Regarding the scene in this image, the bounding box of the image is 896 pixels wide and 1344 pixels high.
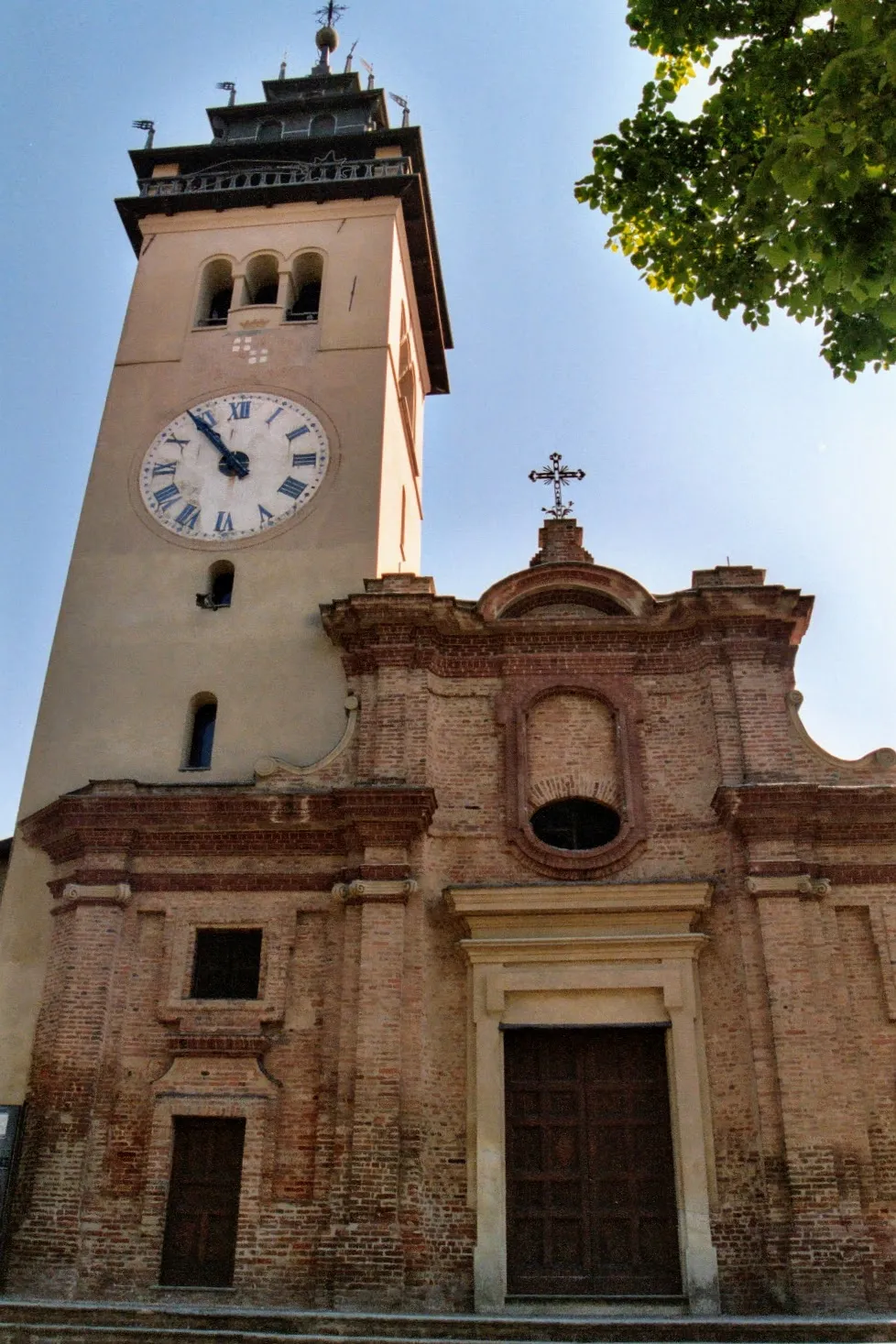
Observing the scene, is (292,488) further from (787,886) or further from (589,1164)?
(589,1164)

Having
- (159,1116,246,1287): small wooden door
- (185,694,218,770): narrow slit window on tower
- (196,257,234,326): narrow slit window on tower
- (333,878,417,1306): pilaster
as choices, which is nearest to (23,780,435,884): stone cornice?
(333,878,417,1306): pilaster

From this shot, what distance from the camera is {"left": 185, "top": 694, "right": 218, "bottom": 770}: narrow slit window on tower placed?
16.2m

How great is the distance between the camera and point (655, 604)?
1603 centimetres

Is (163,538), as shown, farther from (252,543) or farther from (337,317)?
(337,317)

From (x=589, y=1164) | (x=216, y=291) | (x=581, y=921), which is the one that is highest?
(x=216, y=291)

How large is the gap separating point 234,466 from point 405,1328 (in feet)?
39.3

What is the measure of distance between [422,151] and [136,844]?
1499cm

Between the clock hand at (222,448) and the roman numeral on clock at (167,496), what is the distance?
88 cm

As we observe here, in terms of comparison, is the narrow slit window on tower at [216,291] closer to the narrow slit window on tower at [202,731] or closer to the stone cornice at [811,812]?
the narrow slit window on tower at [202,731]

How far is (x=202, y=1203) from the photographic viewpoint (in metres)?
13.2

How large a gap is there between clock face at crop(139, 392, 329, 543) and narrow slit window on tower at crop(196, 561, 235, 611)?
1.33 feet

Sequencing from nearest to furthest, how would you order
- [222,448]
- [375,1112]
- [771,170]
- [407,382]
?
[771,170], [375,1112], [222,448], [407,382]

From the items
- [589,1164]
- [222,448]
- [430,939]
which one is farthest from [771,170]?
[222,448]

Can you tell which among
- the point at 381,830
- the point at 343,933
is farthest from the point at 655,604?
the point at 343,933
